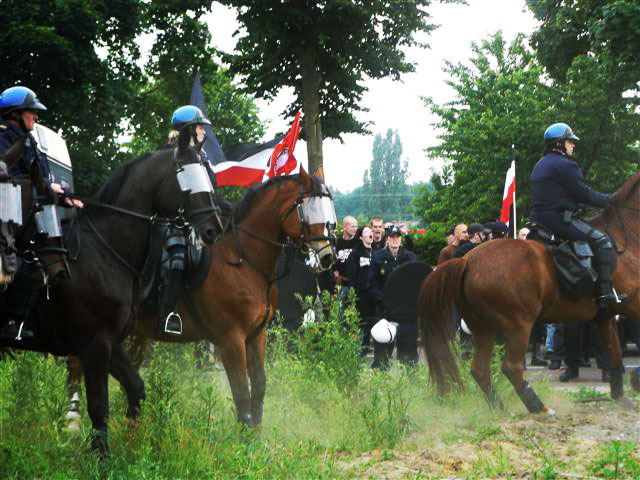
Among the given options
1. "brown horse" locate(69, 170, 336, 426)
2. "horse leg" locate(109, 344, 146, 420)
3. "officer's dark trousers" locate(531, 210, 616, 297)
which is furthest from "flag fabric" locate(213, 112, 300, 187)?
"horse leg" locate(109, 344, 146, 420)

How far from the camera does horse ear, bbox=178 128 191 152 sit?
735 cm

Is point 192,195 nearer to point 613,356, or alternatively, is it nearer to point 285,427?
point 285,427

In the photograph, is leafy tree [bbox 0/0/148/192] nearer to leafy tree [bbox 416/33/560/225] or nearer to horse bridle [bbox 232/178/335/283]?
leafy tree [bbox 416/33/560/225]

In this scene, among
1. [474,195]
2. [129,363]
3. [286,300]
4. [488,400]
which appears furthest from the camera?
[474,195]

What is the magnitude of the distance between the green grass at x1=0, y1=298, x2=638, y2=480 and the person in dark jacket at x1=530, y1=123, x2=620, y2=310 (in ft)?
5.07

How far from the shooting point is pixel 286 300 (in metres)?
12.4

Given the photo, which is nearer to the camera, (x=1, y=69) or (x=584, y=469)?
(x=584, y=469)

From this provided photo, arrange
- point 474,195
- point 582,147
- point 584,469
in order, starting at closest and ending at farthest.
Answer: point 584,469
point 582,147
point 474,195

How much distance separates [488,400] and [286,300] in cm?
344

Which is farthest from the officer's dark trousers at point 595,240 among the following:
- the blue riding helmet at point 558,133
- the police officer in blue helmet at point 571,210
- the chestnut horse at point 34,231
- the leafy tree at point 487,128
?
the leafy tree at point 487,128

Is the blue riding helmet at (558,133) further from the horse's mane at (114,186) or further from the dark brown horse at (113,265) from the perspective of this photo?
the horse's mane at (114,186)

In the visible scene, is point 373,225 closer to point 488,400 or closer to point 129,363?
point 488,400

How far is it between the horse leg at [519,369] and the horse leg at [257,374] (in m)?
2.72

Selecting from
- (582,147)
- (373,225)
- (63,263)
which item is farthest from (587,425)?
(582,147)
